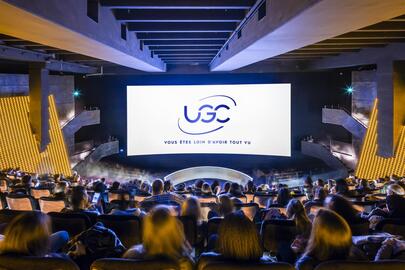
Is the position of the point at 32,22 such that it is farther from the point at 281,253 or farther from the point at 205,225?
the point at 281,253

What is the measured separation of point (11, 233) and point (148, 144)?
570 inches

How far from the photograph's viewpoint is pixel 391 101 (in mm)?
10648

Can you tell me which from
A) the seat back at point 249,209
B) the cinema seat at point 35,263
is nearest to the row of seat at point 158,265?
the cinema seat at point 35,263

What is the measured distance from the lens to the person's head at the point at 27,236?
2.36 metres

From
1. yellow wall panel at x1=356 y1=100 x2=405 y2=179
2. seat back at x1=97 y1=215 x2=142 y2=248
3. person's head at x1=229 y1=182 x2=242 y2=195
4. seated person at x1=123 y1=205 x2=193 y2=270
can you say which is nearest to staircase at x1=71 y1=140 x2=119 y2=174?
yellow wall panel at x1=356 y1=100 x2=405 y2=179

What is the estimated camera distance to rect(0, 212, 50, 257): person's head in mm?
2361

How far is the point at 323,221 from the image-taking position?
8.23ft

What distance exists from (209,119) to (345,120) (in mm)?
4967

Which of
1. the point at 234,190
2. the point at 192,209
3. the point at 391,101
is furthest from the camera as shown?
the point at 391,101

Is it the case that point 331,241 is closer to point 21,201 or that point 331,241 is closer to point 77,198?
point 77,198

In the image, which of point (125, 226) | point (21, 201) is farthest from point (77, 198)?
point (21, 201)

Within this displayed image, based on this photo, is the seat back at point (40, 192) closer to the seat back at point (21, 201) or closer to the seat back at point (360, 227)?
the seat back at point (21, 201)

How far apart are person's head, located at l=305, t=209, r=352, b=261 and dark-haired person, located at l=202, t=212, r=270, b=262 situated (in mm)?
355

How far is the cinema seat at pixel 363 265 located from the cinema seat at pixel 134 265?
0.75 metres
